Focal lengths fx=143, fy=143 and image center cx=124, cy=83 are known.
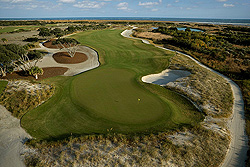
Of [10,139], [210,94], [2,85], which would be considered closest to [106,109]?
[10,139]

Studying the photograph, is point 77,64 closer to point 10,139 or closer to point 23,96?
point 23,96

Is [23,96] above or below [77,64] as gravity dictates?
below

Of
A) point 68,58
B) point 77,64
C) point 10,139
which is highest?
point 68,58

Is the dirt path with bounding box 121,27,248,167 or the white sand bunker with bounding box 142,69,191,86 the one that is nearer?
the dirt path with bounding box 121,27,248,167

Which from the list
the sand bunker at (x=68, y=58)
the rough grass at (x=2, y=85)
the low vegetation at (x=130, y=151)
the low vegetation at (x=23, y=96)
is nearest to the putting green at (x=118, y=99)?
the low vegetation at (x=130, y=151)

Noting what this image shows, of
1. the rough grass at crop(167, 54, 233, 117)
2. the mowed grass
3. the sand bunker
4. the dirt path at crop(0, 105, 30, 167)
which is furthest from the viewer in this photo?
the sand bunker

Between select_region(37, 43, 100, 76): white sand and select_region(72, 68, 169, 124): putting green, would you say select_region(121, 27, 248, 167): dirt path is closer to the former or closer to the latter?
select_region(72, 68, 169, 124): putting green

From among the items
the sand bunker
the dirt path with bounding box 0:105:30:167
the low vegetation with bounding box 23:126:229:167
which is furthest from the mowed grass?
the sand bunker
